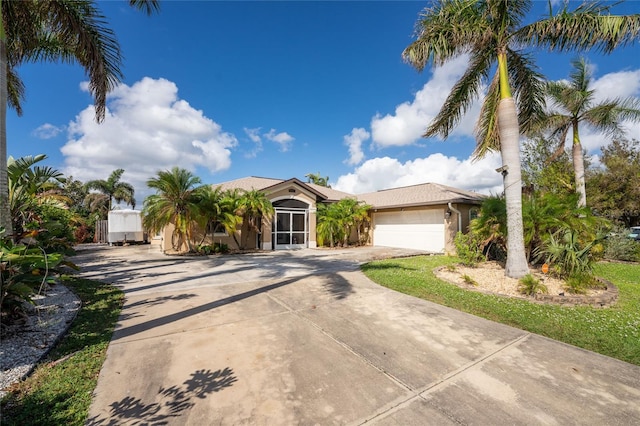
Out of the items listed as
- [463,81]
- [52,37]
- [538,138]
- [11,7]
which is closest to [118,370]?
[11,7]

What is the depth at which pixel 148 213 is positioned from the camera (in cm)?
1383

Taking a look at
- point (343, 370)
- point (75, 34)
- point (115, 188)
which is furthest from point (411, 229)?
point (115, 188)

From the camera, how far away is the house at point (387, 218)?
15.5 m

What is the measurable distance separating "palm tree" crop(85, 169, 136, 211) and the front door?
75.2 feet

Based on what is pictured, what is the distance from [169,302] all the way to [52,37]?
29.8 ft

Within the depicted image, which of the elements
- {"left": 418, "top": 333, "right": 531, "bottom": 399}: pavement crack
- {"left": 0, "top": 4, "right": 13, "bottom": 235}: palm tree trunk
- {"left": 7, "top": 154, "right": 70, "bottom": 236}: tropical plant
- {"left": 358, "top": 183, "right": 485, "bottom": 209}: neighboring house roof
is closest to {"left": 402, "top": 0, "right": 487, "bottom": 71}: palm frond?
{"left": 418, "top": 333, "right": 531, "bottom": 399}: pavement crack

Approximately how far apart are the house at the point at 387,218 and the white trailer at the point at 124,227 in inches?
324

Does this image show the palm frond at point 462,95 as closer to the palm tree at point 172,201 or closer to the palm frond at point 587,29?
the palm frond at point 587,29

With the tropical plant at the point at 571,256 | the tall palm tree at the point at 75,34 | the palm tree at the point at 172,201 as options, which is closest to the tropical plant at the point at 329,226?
the palm tree at the point at 172,201

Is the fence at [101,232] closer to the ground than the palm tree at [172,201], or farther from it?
closer to the ground

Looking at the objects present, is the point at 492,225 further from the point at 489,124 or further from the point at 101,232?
the point at 101,232

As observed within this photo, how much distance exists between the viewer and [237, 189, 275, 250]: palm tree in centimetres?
1492

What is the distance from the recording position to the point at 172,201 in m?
13.9

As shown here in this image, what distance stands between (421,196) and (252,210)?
10.7m
